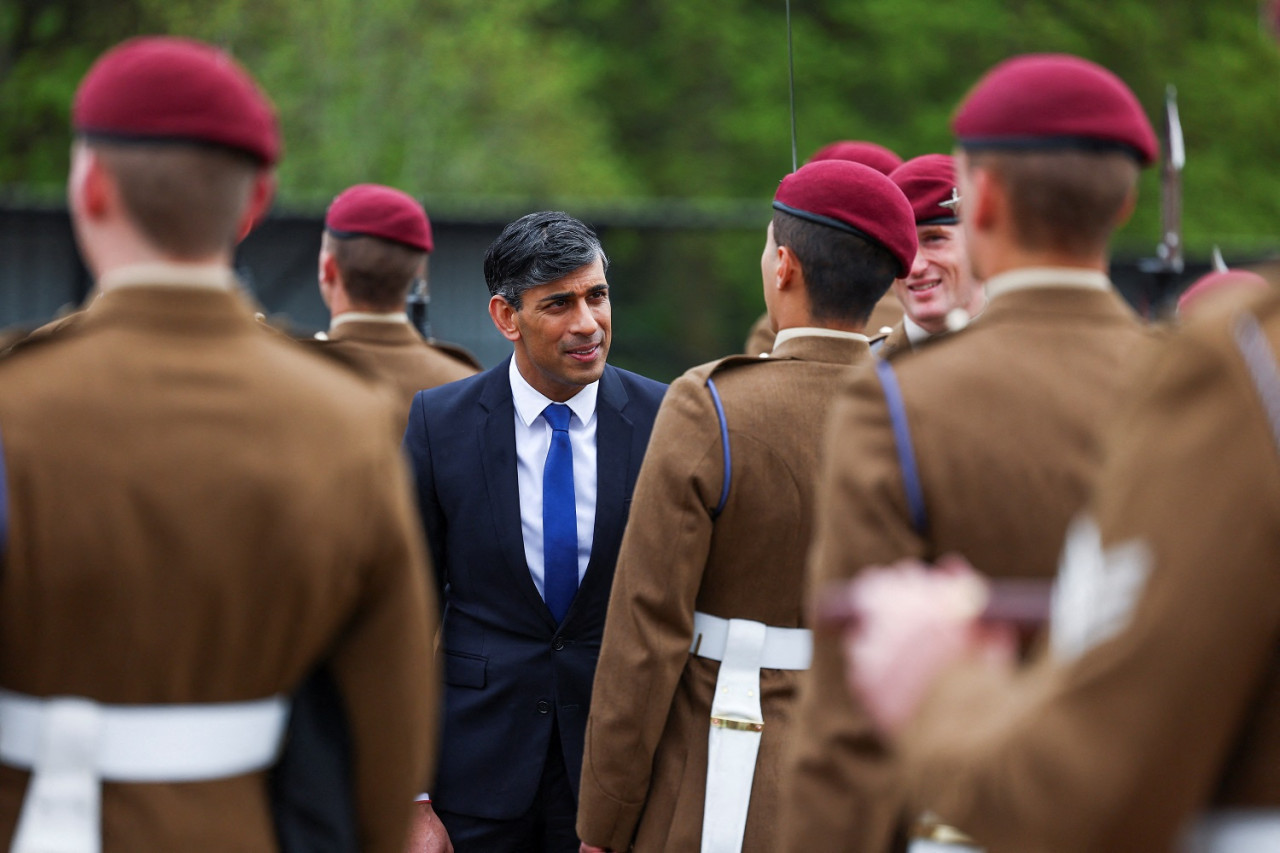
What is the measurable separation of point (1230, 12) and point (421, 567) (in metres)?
20.5

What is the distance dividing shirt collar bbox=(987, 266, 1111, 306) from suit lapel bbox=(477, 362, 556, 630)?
1.97 meters

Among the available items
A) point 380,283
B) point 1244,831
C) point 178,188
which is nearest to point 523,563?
point 380,283

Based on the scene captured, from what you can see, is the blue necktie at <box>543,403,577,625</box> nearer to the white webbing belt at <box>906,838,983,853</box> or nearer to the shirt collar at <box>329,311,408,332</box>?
the shirt collar at <box>329,311,408,332</box>

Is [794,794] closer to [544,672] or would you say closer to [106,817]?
[106,817]

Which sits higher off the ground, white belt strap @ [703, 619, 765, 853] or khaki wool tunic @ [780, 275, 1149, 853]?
khaki wool tunic @ [780, 275, 1149, 853]

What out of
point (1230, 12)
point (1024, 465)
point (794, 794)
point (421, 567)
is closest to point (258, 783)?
point (421, 567)

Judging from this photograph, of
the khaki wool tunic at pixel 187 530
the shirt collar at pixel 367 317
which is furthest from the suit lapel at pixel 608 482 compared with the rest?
the khaki wool tunic at pixel 187 530

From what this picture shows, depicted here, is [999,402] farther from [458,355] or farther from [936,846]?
[458,355]

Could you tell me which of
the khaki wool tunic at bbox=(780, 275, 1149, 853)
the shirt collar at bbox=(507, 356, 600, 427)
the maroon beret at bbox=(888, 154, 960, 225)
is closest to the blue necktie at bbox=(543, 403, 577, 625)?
the shirt collar at bbox=(507, 356, 600, 427)

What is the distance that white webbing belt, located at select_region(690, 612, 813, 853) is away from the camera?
3490 millimetres

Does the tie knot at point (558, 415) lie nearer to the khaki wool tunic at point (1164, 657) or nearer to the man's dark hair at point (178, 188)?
the man's dark hair at point (178, 188)

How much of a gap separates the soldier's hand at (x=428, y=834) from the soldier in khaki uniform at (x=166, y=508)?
5.55 feet

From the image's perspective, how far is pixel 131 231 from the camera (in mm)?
2301

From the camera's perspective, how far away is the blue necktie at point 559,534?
414cm
